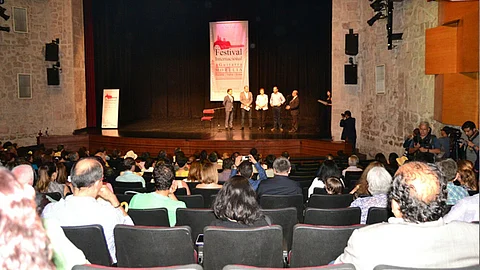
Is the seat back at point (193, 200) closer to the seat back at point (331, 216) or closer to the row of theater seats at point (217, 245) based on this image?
the seat back at point (331, 216)

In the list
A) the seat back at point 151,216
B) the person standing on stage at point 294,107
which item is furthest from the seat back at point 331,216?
the person standing on stage at point 294,107

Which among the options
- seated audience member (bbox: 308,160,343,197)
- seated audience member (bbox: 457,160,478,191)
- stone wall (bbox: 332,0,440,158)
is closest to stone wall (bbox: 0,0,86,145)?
stone wall (bbox: 332,0,440,158)

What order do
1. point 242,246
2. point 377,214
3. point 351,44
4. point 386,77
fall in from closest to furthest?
point 242,246 → point 377,214 → point 386,77 → point 351,44

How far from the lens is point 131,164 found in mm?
7332

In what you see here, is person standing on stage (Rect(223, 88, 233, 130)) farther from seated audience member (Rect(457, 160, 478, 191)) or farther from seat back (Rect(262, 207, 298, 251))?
seat back (Rect(262, 207, 298, 251))

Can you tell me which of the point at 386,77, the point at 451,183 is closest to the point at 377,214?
the point at 451,183

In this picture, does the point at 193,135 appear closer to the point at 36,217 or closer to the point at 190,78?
the point at 190,78

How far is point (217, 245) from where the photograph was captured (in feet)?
9.50

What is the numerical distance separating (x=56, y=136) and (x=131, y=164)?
8623 mm

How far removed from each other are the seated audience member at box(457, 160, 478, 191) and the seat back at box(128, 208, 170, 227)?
2.83 meters

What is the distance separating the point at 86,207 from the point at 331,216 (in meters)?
1.75

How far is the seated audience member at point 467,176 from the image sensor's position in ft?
16.2

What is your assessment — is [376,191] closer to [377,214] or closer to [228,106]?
[377,214]

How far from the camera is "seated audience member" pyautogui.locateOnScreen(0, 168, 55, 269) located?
131 cm
